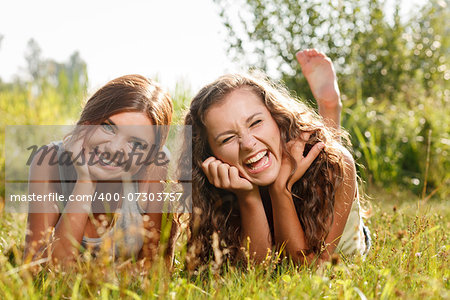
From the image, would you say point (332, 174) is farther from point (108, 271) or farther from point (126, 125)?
point (108, 271)

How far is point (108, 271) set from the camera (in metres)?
1.67

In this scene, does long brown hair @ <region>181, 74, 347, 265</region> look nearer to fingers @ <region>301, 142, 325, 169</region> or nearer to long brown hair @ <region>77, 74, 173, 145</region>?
fingers @ <region>301, 142, 325, 169</region>

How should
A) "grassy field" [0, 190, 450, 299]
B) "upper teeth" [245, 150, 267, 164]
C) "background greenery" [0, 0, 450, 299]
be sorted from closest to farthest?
"grassy field" [0, 190, 450, 299] < "upper teeth" [245, 150, 267, 164] < "background greenery" [0, 0, 450, 299]

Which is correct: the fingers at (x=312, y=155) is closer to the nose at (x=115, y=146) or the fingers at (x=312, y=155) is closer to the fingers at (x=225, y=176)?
the fingers at (x=225, y=176)

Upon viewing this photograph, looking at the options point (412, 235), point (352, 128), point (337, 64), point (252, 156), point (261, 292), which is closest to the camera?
point (261, 292)

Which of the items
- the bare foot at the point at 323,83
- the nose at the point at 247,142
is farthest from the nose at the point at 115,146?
the bare foot at the point at 323,83

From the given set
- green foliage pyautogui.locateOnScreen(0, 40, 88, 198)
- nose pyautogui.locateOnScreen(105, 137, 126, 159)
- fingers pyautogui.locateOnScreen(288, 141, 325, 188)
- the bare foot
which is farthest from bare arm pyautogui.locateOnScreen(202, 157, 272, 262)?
green foliage pyautogui.locateOnScreen(0, 40, 88, 198)

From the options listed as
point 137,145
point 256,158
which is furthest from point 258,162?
point 137,145

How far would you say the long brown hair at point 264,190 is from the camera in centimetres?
272

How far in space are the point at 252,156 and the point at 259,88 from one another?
0.52 metres

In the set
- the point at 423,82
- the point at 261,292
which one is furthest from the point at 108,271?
the point at 423,82

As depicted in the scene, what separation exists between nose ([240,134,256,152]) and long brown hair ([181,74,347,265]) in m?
0.28

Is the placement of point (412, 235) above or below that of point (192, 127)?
below

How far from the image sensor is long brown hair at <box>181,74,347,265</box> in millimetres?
2721
